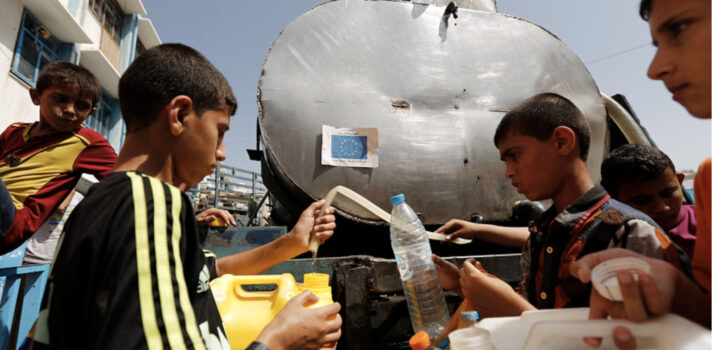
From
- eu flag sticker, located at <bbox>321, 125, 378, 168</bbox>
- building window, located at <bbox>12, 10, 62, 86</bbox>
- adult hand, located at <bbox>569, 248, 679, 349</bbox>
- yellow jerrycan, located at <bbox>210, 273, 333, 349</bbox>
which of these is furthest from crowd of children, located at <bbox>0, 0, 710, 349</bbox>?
building window, located at <bbox>12, 10, 62, 86</bbox>

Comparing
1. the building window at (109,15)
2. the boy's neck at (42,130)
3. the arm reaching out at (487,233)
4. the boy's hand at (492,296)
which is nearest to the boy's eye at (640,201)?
the arm reaching out at (487,233)

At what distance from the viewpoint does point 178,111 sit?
944 mm

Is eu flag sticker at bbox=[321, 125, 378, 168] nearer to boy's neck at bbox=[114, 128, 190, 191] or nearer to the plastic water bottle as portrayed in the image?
the plastic water bottle

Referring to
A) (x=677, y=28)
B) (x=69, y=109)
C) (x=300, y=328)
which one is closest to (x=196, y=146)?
(x=300, y=328)

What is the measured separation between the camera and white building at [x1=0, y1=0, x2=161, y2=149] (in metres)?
7.68

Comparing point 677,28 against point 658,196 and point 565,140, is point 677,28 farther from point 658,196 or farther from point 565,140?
→ point 658,196

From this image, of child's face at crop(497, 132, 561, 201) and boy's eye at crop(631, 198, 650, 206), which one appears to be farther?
boy's eye at crop(631, 198, 650, 206)

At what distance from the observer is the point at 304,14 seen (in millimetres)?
2648

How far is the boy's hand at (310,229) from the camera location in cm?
168

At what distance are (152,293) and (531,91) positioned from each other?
3.13m

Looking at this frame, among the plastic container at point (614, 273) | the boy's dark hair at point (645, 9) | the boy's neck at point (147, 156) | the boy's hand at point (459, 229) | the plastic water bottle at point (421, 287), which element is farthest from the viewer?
the boy's hand at point (459, 229)

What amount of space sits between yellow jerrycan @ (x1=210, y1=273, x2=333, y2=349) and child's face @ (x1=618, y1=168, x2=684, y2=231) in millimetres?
1848

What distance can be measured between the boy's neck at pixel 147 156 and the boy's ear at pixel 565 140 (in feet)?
4.91

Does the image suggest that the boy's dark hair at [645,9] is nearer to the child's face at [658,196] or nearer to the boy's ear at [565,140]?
the boy's ear at [565,140]
